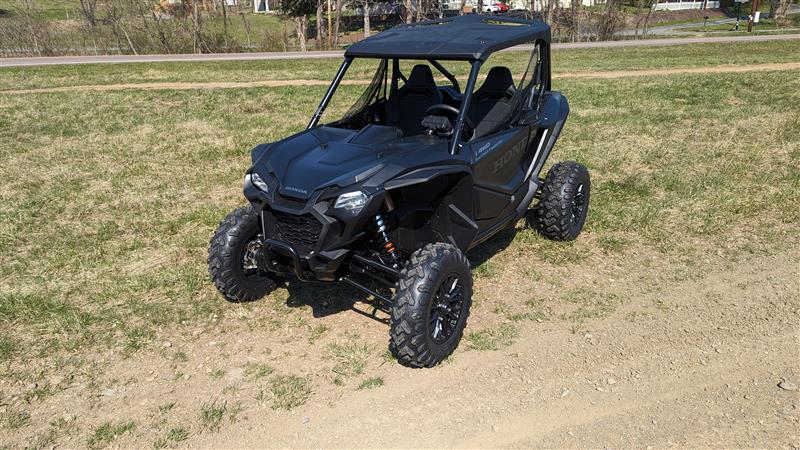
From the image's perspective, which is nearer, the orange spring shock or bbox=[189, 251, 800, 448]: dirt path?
bbox=[189, 251, 800, 448]: dirt path

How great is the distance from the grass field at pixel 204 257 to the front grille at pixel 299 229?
84 cm

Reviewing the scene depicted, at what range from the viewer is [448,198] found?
4250mm

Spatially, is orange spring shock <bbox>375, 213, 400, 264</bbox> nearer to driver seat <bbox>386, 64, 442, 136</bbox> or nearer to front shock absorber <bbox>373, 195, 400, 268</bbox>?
front shock absorber <bbox>373, 195, 400, 268</bbox>

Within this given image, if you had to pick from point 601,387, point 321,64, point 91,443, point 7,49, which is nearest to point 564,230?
point 601,387

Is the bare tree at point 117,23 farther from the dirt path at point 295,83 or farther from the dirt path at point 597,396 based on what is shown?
the dirt path at point 597,396

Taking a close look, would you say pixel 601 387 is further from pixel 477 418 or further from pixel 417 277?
pixel 417 277

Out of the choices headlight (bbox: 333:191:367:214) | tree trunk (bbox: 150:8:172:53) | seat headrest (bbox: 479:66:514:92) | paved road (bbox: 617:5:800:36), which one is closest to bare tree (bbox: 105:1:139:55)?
tree trunk (bbox: 150:8:172:53)

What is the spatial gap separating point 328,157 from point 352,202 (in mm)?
562

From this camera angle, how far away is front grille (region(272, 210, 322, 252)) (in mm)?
3725

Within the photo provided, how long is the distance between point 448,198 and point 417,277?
0.79 meters

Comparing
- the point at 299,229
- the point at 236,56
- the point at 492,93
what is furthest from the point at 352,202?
the point at 236,56

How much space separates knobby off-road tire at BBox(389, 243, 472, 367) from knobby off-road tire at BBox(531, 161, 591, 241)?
1.84 m

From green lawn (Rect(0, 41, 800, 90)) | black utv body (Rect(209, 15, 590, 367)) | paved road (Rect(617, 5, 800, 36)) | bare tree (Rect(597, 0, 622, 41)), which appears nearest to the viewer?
black utv body (Rect(209, 15, 590, 367))

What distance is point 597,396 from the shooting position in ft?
12.0
